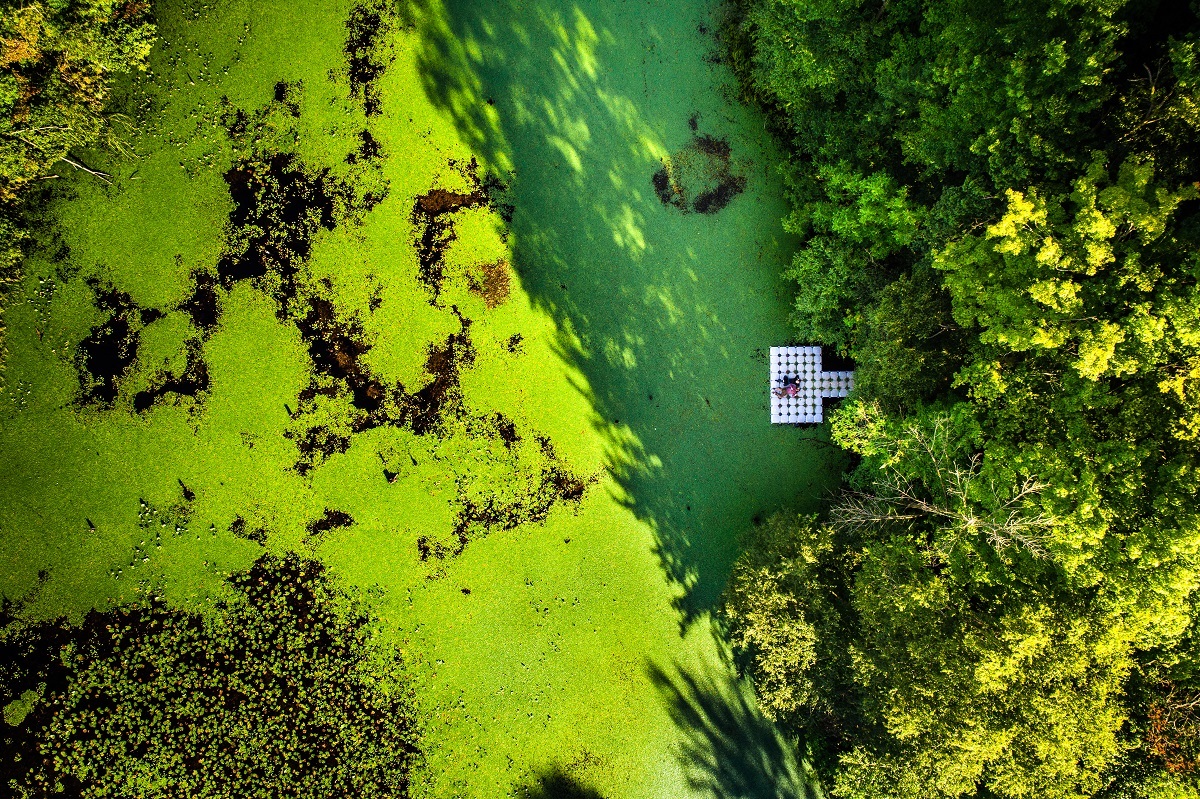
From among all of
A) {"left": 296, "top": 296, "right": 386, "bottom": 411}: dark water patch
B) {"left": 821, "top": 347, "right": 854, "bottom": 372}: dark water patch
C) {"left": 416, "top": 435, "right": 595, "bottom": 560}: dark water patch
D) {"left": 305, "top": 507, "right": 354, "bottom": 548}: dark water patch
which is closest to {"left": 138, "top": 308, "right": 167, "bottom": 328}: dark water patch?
{"left": 296, "top": 296, "right": 386, "bottom": 411}: dark water patch

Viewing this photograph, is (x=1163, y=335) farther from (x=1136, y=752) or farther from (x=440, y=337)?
(x=440, y=337)

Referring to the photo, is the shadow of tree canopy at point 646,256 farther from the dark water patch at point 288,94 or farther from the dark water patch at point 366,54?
the dark water patch at point 288,94

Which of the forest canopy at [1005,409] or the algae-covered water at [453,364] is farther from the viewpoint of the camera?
the algae-covered water at [453,364]

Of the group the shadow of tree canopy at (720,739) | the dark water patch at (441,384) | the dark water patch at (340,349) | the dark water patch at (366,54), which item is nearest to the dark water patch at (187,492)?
the dark water patch at (340,349)

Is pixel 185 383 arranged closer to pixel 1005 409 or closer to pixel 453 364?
pixel 453 364

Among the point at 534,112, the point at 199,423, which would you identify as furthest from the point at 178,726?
the point at 534,112

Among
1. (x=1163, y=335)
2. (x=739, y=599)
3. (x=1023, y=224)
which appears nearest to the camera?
(x=1163, y=335)
